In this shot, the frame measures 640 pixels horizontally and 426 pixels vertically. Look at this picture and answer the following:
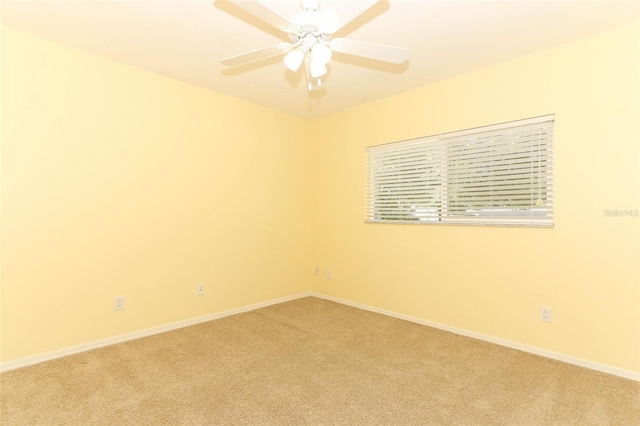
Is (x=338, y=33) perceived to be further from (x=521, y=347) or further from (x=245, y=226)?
(x=521, y=347)

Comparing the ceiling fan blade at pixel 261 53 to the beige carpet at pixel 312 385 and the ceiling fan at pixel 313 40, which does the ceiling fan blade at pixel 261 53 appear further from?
the beige carpet at pixel 312 385

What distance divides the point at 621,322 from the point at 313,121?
3726 millimetres

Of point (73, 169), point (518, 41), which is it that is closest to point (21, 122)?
point (73, 169)

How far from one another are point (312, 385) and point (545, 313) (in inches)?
75.1

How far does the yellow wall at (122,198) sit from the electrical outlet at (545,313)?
2.74 m

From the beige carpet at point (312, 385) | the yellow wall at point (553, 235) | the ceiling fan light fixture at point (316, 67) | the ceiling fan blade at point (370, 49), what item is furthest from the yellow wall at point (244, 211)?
the ceiling fan light fixture at point (316, 67)

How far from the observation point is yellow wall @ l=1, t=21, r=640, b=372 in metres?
2.48

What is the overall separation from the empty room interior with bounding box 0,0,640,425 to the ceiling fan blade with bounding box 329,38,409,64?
17 millimetres

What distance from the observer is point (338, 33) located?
97.7 inches

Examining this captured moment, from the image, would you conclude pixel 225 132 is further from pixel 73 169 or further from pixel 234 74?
pixel 73 169

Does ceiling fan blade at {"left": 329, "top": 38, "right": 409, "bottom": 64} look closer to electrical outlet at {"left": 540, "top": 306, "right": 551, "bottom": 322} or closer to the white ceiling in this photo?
the white ceiling

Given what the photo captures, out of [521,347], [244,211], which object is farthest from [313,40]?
[521,347]

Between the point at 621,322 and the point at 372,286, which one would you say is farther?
the point at 372,286

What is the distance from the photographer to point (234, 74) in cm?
322
